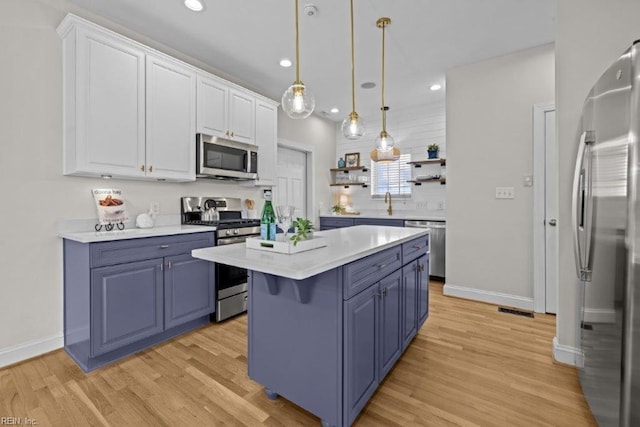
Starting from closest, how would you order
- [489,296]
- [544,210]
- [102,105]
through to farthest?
[102,105] → [544,210] → [489,296]

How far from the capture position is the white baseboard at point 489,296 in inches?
129

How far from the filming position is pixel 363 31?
2.87 metres

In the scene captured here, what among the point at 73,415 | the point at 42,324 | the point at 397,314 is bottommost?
the point at 73,415

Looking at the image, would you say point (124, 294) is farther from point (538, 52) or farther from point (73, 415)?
point (538, 52)

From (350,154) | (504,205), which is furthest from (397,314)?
(350,154)

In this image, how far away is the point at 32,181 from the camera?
2271mm

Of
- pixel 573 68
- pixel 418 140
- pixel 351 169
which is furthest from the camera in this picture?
pixel 351 169

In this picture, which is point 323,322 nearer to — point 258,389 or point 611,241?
point 258,389

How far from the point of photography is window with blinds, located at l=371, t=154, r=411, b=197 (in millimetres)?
5215

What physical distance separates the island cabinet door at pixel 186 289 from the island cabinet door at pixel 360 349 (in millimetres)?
1786

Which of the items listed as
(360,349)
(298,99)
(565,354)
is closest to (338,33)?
(298,99)

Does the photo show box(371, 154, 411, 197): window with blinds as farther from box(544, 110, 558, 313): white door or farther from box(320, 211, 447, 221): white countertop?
box(544, 110, 558, 313): white door

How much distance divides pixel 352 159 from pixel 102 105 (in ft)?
13.6

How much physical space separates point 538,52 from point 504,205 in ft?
5.47
